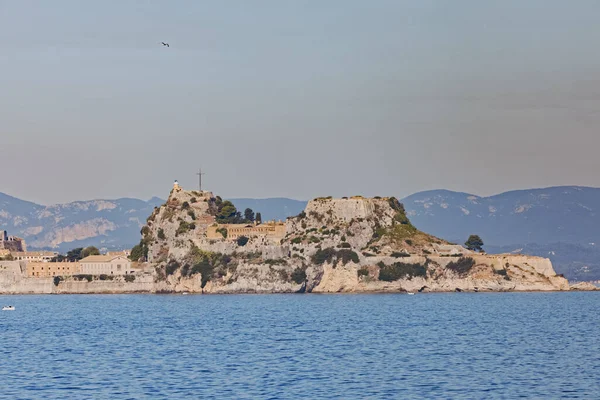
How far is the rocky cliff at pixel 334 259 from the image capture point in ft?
Result: 460

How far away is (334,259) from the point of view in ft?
462

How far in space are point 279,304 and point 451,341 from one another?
50.4m

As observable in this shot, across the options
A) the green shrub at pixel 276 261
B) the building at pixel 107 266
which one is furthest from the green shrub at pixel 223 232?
the building at pixel 107 266

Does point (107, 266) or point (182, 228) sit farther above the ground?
point (182, 228)

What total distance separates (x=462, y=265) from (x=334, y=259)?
545 inches

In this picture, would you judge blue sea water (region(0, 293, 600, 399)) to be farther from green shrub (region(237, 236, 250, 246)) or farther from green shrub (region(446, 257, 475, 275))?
green shrub (region(237, 236, 250, 246))

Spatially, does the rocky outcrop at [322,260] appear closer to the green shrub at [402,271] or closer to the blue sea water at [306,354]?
the green shrub at [402,271]

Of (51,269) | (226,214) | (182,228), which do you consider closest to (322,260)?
(182,228)

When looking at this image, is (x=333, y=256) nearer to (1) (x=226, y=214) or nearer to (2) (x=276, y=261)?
(2) (x=276, y=261)

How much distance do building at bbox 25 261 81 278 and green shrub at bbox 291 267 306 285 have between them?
35331 mm

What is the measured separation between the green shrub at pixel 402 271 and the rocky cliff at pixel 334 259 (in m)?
0.11

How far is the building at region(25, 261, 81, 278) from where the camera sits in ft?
544

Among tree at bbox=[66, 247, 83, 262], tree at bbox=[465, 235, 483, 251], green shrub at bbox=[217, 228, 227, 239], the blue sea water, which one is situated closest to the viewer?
the blue sea water

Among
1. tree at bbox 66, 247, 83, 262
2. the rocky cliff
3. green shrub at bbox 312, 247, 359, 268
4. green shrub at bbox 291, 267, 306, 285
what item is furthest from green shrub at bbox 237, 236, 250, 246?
tree at bbox 66, 247, 83, 262
